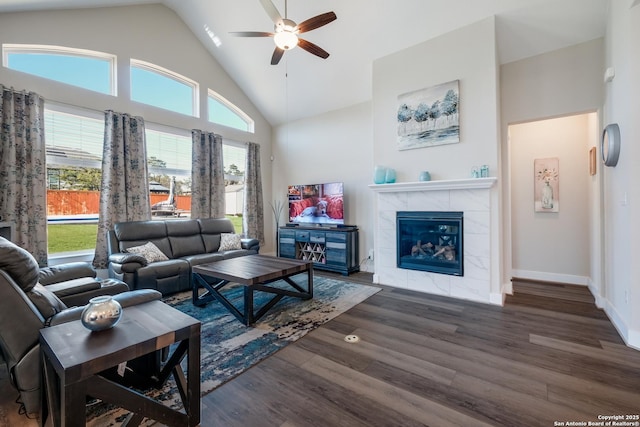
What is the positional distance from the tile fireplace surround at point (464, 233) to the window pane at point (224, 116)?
3.47 meters

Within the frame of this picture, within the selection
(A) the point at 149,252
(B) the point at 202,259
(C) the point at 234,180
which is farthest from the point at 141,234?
(C) the point at 234,180

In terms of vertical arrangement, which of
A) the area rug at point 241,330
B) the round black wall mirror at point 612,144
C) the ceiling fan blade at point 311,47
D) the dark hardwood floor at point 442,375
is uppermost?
the ceiling fan blade at point 311,47

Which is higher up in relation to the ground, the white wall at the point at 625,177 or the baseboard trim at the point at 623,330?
the white wall at the point at 625,177

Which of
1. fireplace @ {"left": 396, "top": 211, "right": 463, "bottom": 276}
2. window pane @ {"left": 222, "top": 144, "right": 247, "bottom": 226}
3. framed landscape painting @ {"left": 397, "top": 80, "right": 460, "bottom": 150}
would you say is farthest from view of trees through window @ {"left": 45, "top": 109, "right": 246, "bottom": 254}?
fireplace @ {"left": 396, "top": 211, "right": 463, "bottom": 276}

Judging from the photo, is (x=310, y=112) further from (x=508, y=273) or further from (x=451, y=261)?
(x=508, y=273)

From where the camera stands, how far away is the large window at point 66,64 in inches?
137

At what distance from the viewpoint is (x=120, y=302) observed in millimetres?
1735

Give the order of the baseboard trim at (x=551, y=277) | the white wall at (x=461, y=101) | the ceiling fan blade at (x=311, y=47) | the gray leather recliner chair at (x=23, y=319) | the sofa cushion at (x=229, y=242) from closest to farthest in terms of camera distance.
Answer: the gray leather recliner chair at (x=23, y=319)
the ceiling fan blade at (x=311, y=47)
the white wall at (x=461, y=101)
the baseboard trim at (x=551, y=277)
the sofa cushion at (x=229, y=242)

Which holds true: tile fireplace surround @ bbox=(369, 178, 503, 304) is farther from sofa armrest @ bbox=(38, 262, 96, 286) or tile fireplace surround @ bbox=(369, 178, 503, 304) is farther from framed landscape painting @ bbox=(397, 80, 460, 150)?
sofa armrest @ bbox=(38, 262, 96, 286)

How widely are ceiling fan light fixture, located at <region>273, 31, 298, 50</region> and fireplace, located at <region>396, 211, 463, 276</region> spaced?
101 inches

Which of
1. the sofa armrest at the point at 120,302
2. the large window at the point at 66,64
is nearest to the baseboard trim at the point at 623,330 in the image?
the sofa armrest at the point at 120,302

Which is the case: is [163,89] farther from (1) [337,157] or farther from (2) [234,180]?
(1) [337,157]

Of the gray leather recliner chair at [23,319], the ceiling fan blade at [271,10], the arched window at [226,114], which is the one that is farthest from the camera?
the arched window at [226,114]

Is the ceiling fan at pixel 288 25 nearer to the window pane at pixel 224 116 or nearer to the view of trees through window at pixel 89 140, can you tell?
the view of trees through window at pixel 89 140
